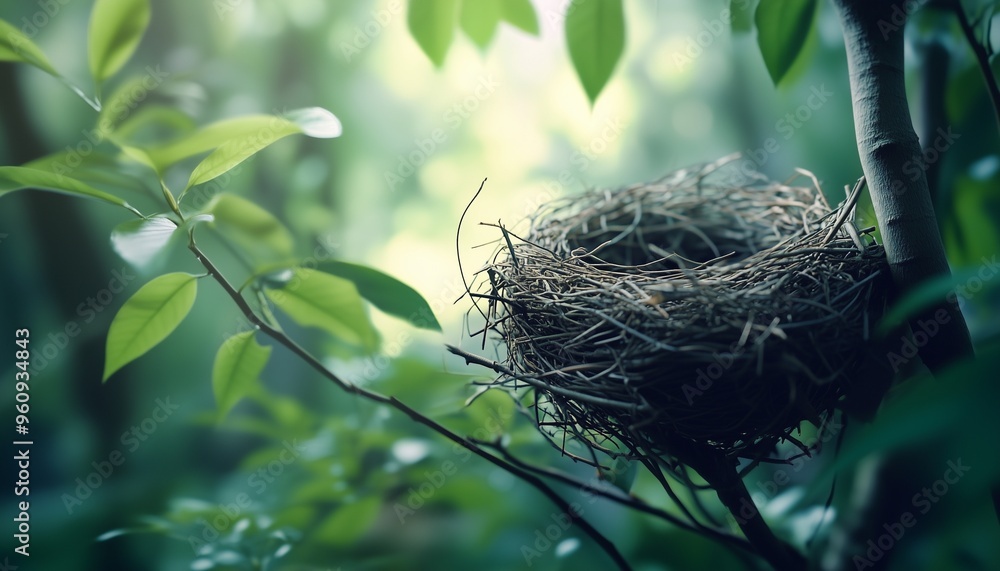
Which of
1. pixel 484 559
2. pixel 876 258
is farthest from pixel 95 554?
pixel 876 258

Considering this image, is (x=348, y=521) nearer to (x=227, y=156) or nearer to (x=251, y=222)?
(x=251, y=222)

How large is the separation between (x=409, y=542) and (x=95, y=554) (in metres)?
0.65

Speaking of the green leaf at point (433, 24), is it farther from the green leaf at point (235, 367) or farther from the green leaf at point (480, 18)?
the green leaf at point (235, 367)

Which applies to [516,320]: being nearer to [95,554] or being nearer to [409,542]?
[409,542]

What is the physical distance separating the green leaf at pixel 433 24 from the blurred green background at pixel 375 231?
0.03 metres

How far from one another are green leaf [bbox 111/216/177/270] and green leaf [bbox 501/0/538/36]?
1.61 feet

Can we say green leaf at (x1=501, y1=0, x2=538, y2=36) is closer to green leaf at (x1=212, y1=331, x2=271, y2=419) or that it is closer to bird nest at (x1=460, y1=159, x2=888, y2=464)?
bird nest at (x1=460, y1=159, x2=888, y2=464)

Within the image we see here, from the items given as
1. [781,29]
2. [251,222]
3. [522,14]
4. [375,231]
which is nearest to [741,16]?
[781,29]

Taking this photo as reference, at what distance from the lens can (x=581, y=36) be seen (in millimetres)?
635

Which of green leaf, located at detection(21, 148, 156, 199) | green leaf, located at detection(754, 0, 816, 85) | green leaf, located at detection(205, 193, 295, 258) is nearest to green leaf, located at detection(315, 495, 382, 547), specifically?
green leaf, located at detection(205, 193, 295, 258)

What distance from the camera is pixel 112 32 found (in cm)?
59

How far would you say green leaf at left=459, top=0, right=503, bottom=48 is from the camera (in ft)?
2.30

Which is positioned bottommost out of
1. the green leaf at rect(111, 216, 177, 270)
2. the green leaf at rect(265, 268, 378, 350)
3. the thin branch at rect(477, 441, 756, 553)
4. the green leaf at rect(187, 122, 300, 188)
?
the thin branch at rect(477, 441, 756, 553)

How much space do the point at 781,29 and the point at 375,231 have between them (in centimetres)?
131
